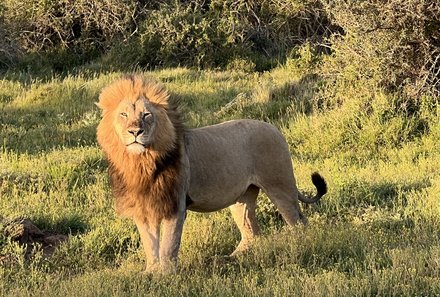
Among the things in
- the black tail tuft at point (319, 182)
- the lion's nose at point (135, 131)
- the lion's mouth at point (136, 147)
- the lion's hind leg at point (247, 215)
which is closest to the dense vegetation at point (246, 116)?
the lion's hind leg at point (247, 215)

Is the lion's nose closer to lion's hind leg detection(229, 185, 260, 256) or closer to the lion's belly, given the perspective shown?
the lion's belly

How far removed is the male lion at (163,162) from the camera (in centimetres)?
485

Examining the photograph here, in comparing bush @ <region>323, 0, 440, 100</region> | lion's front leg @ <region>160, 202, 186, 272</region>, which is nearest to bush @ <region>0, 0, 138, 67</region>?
bush @ <region>323, 0, 440, 100</region>

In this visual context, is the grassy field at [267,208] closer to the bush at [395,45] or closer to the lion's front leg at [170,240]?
the lion's front leg at [170,240]

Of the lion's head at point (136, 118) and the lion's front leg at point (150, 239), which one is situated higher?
the lion's head at point (136, 118)

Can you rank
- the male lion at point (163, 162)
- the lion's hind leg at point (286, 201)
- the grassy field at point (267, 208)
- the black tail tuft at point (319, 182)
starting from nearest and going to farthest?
the grassy field at point (267, 208) → the male lion at point (163, 162) → the lion's hind leg at point (286, 201) → the black tail tuft at point (319, 182)

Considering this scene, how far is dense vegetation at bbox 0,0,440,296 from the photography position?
16.3 feet

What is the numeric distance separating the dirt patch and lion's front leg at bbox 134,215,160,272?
1172 mm

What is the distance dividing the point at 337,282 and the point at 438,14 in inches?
297

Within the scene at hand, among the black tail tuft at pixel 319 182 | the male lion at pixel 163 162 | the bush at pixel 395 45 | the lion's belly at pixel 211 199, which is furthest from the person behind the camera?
the bush at pixel 395 45

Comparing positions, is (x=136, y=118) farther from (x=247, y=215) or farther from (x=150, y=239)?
(x=247, y=215)

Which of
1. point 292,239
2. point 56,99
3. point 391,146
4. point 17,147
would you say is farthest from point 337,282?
point 56,99

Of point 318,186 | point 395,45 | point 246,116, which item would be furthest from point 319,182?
point 246,116

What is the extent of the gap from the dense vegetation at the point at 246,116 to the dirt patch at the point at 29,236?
0.08 meters
